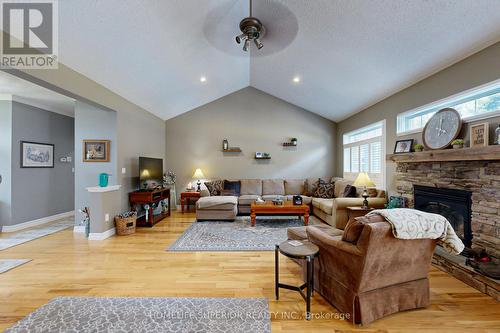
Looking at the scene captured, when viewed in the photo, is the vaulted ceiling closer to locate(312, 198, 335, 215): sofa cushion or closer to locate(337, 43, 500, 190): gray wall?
locate(337, 43, 500, 190): gray wall

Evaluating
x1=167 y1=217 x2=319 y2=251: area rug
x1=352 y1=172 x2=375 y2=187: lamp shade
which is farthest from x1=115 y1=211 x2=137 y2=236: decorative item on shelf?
x1=352 y1=172 x2=375 y2=187: lamp shade

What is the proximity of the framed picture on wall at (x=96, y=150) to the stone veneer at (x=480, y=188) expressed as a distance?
5428 mm

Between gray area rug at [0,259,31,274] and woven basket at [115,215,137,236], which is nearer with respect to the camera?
gray area rug at [0,259,31,274]

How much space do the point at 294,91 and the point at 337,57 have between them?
205 centimetres

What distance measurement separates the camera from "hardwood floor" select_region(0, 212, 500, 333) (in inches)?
70.9

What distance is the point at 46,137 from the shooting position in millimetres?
4984

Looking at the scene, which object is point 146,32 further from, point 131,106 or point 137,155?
point 137,155

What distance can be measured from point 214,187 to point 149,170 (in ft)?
5.61

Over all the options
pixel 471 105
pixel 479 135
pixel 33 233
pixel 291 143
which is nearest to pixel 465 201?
pixel 479 135

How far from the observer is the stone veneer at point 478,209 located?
2289 millimetres

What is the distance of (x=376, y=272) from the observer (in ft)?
5.60

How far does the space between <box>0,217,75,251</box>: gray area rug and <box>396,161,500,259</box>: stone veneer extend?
21.2 ft

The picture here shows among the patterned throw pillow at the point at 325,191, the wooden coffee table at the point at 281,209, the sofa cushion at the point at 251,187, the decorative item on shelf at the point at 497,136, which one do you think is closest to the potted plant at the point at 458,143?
the decorative item on shelf at the point at 497,136

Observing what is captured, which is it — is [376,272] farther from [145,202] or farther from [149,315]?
[145,202]
